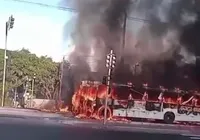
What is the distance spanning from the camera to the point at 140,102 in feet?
89.7

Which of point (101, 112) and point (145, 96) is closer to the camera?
point (101, 112)

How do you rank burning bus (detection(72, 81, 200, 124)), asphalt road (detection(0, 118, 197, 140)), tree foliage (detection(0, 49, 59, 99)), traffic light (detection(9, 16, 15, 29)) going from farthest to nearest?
tree foliage (detection(0, 49, 59, 99)) < traffic light (detection(9, 16, 15, 29)) < burning bus (detection(72, 81, 200, 124)) < asphalt road (detection(0, 118, 197, 140))

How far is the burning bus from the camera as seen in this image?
27016 mm

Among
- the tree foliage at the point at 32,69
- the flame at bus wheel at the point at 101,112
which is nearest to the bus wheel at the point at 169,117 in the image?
the flame at bus wheel at the point at 101,112

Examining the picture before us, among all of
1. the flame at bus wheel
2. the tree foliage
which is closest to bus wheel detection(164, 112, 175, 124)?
the flame at bus wheel

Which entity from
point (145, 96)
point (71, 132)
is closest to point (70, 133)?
point (71, 132)

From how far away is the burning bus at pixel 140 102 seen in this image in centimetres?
2702

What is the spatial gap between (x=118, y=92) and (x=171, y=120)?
3.48m

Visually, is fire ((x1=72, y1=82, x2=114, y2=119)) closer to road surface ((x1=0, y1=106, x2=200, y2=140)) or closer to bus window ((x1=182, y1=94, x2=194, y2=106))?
bus window ((x1=182, y1=94, x2=194, y2=106))

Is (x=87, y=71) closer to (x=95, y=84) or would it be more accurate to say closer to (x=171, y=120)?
(x=95, y=84)

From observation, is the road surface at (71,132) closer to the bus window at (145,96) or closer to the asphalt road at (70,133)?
the asphalt road at (70,133)

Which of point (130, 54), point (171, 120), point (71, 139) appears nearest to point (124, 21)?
point (130, 54)

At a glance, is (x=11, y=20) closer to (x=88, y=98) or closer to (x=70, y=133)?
(x=88, y=98)

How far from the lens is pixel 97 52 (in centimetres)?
2852
